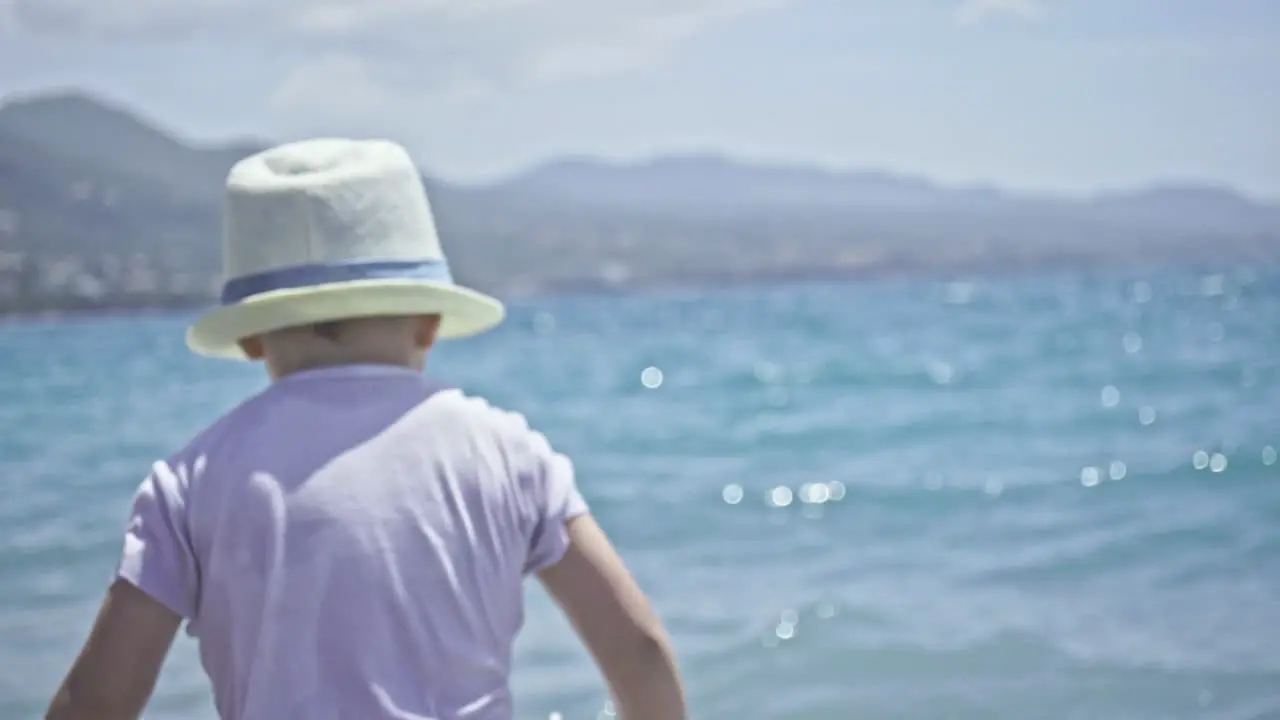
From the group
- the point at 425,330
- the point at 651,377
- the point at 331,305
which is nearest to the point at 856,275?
the point at 651,377

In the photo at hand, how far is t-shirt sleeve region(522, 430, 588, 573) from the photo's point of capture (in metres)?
1.50

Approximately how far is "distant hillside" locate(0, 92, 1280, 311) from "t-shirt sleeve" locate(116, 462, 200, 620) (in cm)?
88

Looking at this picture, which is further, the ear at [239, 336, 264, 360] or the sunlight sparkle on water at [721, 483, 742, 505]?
the sunlight sparkle on water at [721, 483, 742, 505]

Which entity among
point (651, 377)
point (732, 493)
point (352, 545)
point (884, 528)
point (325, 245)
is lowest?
point (651, 377)

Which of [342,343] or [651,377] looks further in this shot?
[651,377]

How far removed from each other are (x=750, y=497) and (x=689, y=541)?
160cm

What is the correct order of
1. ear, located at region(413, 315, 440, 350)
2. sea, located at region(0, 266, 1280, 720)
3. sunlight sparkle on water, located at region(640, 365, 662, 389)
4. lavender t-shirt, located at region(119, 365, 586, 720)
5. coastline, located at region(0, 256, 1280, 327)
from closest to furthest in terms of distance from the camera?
lavender t-shirt, located at region(119, 365, 586, 720)
ear, located at region(413, 315, 440, 350)
sea, located at region(0, 266, 1280, 720)
sunlight sparkle on water, located at region(640, 365, 662, 389)
coastline, located at region(0, 256, 1280, 327)

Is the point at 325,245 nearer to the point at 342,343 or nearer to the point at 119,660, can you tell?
the point at 342,343

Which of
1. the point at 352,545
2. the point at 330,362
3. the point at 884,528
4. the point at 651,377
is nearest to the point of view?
the point at 352,545

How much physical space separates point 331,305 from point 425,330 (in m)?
0.12

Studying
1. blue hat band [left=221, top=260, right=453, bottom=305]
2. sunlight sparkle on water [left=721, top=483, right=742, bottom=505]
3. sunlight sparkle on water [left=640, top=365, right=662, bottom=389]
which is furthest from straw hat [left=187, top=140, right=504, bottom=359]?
sunlight sparkle on water [left=640, top=365, right=662, bottom=389]

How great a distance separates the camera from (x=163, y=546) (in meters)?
1.49

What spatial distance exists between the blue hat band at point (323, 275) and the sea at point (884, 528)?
3.94 metres

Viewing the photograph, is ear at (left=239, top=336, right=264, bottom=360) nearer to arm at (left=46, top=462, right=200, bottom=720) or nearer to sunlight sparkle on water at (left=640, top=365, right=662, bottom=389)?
arm at (left=46, top=462, right=200, bottom=720)
